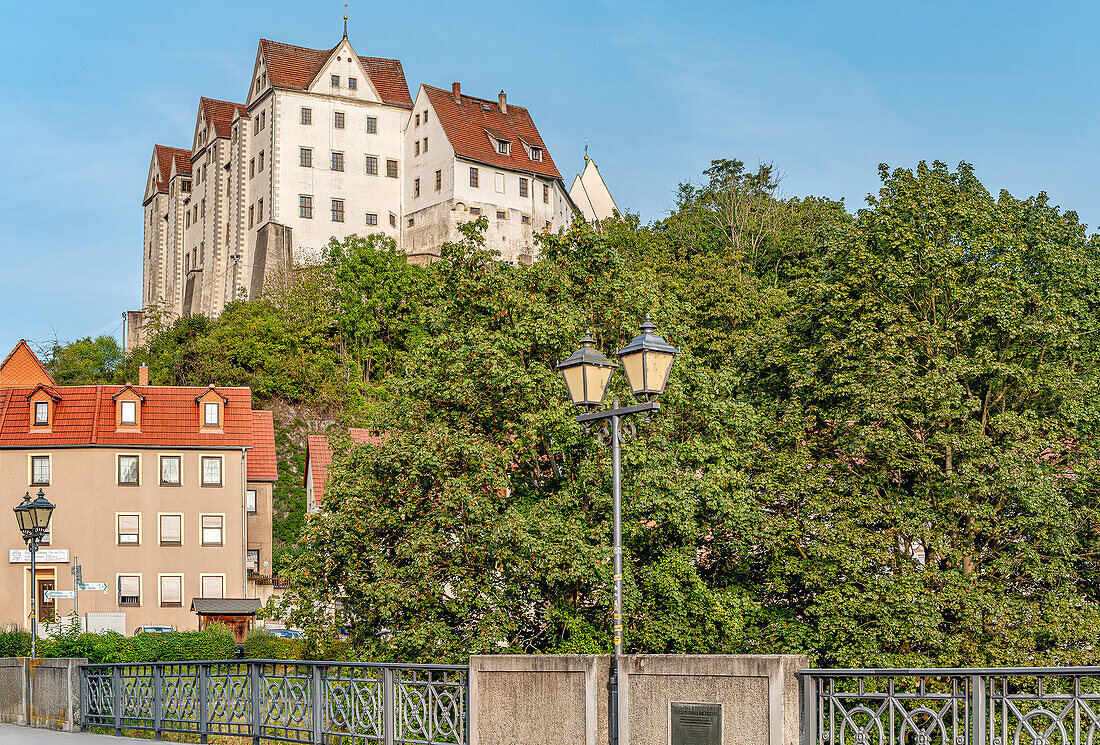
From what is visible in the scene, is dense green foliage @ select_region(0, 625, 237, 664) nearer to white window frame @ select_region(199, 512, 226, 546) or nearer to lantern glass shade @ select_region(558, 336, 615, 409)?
white window frame @ select_region(199, 512, 226, 546)

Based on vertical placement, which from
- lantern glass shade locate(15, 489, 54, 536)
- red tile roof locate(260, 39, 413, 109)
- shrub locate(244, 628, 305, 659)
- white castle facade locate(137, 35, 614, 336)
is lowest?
shrub locate(244, 628, 305, 659)

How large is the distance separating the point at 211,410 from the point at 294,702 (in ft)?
137

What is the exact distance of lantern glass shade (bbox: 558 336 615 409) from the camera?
1339cm

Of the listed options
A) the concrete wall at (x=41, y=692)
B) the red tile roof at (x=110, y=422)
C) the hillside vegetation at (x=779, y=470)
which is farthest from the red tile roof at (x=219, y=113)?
the concrete wall at (x=41, y=692)

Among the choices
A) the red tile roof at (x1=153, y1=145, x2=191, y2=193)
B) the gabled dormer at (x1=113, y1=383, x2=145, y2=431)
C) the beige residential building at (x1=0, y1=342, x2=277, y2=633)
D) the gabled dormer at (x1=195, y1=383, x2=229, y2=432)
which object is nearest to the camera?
the beige residential building at (x1=0, y1=342, x2=277, y2=633)

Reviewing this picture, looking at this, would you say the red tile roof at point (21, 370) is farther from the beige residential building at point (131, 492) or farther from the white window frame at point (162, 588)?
the white window frame at point (162, 588)

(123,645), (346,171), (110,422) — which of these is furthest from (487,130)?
(123,645)

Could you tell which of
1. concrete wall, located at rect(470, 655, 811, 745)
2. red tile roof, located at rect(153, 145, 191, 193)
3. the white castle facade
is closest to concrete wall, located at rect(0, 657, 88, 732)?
concrete wall, located at rect(470, 655, 811, 745)

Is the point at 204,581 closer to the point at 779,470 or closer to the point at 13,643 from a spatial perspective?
the point at 13,643

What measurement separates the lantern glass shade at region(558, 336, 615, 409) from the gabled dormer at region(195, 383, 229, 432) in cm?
4220

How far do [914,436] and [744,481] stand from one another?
430 cm

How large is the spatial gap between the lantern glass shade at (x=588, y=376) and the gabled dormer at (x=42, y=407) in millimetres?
43832

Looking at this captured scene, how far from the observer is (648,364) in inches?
519

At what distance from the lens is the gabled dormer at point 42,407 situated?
51906 mm
